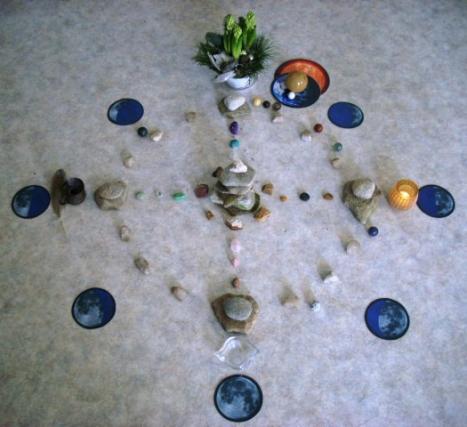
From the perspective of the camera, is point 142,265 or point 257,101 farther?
point 257,101

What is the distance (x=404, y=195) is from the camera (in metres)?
1.81

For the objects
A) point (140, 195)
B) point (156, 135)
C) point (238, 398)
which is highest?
Result: point (156, 135)

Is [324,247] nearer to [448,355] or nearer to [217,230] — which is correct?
[217,230]

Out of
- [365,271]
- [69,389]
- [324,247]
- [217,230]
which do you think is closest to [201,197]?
[217,230]

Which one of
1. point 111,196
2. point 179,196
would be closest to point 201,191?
point 179,196

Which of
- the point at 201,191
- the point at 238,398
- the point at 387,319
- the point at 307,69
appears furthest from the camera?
the point at 307,69

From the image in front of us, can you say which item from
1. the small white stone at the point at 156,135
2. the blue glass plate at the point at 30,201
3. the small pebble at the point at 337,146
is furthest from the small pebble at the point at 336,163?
the blue glass plate at the point at 30,201

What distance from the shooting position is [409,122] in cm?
208

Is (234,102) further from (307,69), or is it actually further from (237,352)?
(237,352)

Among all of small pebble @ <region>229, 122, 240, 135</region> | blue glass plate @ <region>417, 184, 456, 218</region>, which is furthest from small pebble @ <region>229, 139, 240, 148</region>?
blue glass plate @ <region>417, 184, 456, 218</region>

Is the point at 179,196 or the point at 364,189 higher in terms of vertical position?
the point at 364,189

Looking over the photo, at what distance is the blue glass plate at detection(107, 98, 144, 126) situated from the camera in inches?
81.0

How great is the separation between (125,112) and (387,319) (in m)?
1.35

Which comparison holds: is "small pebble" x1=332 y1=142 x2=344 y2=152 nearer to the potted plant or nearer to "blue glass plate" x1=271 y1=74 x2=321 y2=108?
"blue glass plate" x1=271 y1=74 x2=321 y2=108
